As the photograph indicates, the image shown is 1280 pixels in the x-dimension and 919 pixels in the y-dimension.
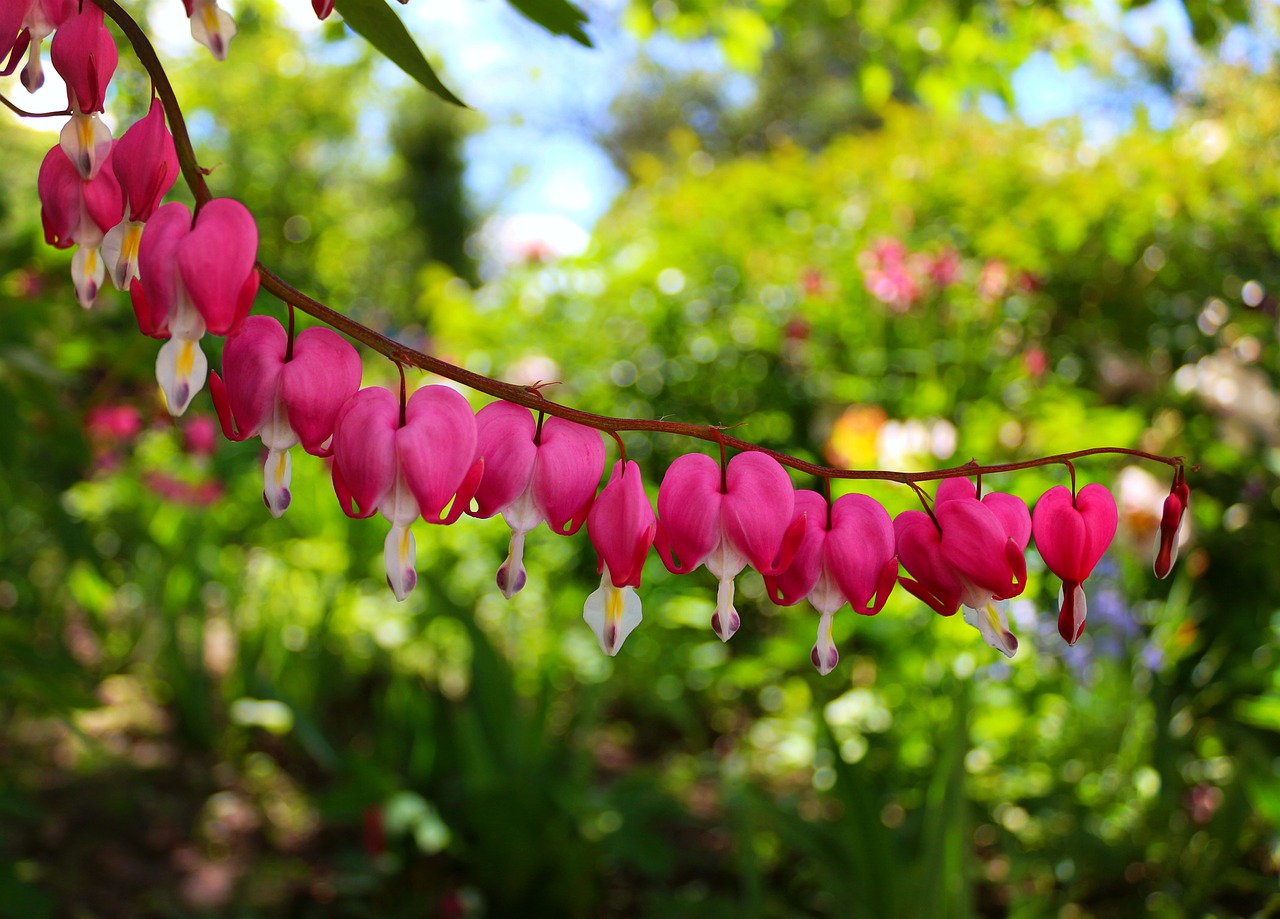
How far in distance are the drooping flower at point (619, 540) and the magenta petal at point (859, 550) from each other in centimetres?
10

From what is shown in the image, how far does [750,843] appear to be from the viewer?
1.51 metres

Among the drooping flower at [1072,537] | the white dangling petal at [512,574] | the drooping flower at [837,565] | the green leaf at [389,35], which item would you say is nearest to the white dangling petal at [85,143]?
the green leaf at [389,35]

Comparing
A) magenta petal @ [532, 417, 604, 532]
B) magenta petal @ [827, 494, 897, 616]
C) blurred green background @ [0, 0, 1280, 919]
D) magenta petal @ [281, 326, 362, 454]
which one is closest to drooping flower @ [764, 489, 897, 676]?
magenta petal @ [827, 494, 897, 616]

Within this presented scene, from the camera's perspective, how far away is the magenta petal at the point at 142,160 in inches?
16.6

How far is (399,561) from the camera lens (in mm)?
435

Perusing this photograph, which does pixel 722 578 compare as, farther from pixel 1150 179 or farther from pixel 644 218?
pixel 644 218

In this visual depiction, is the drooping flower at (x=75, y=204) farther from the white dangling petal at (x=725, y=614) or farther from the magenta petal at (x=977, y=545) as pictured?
the magenta petal at (x=977, y=545)

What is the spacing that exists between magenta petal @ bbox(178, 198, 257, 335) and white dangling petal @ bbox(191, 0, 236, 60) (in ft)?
0.23

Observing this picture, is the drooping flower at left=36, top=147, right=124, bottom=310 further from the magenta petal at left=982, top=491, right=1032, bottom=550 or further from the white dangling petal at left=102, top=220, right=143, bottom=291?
the magenta petal at left=982, top=491, right=1032, bottom=550

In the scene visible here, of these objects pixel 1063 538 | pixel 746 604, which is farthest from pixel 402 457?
pixel 746 604

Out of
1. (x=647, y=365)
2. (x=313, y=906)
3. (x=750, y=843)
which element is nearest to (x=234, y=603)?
(x=313, y=906)

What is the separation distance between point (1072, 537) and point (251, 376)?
0.40 m

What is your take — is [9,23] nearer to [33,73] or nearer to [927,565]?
[33,73]

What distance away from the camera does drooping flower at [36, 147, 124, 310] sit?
1.42 ft
